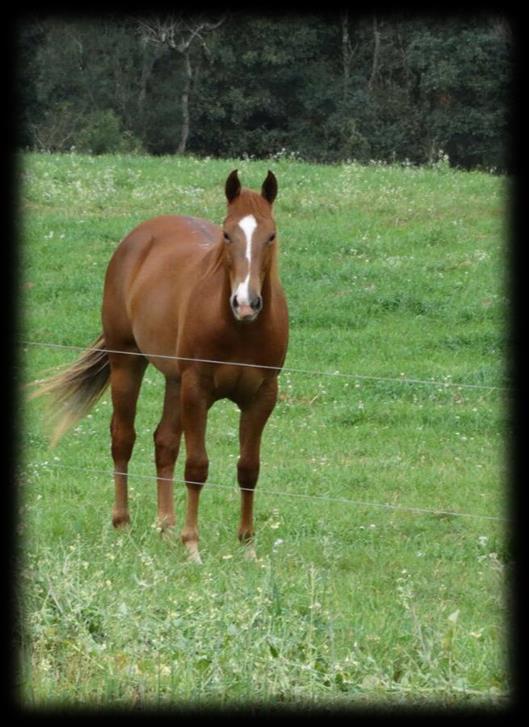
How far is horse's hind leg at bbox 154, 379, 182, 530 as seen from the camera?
852 cm

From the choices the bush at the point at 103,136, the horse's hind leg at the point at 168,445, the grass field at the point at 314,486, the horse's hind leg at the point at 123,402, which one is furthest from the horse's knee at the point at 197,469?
the bush at the point at 103,136

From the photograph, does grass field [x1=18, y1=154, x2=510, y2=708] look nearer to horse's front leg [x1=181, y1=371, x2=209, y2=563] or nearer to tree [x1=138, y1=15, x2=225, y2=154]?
horse's front leg [x1=181, y1=371, x2=209, y2=563]

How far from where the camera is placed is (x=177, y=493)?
9.34 meters

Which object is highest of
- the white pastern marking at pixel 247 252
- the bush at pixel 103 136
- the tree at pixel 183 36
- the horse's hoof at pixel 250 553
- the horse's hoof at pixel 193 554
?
the tree at pixel 183 36

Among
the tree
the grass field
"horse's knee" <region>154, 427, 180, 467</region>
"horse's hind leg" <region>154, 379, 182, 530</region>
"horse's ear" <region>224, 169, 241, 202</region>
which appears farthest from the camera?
the tree

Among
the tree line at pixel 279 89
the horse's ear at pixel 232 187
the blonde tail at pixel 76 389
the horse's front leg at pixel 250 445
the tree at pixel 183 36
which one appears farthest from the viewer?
the tree at pixel 183 36

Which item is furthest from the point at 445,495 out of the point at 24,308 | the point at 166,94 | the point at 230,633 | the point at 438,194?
the point at 166,94

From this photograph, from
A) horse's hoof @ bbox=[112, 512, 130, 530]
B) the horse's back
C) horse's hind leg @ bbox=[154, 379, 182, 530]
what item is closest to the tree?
the horse's back

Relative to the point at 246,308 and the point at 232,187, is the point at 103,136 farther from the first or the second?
the point at 246,308

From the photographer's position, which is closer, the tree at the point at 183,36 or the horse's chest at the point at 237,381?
the horse's chest at the point at 237,381

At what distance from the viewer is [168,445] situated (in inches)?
342

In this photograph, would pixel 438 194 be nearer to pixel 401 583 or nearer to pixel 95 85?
pixel 401 583

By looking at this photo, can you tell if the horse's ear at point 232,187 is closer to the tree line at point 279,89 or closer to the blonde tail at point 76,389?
the blonde tail at point 76,389

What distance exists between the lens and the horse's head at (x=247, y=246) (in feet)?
23.7
